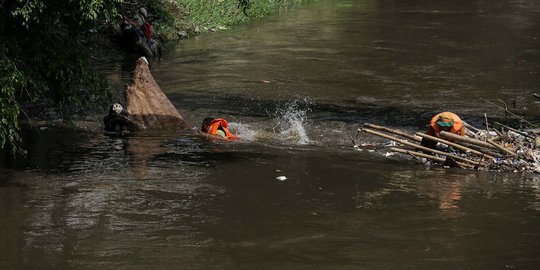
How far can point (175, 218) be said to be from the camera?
9.84 m

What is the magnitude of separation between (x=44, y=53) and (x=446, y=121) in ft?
17.6

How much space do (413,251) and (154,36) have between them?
51.7 ft

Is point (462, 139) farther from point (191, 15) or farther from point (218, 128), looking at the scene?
point (191, 15)

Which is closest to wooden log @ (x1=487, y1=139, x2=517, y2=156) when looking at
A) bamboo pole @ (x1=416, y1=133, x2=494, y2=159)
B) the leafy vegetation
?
bamboo pole @ (x1=416, y1=133, x2=494, y2=159)

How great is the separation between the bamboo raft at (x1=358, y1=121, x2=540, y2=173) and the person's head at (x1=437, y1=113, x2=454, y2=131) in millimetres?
175

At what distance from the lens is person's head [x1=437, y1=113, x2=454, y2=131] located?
12.0 m

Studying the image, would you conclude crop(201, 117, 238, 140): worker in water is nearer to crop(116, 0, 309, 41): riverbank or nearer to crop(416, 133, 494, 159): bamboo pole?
crop(416, 133, 494, 159): bamboo pole

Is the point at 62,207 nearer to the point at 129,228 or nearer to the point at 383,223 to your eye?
the point at 129,228

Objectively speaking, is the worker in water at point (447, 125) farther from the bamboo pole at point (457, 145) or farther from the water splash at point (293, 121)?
the water splash at point (293, 121)

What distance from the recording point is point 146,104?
14602 millimetres

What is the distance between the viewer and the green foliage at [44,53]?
10312 millimetres

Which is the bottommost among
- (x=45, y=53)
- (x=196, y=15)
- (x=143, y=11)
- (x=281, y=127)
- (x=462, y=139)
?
(x=281, y=127)

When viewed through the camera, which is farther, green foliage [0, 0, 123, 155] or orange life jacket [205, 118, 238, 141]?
orange life jacket [205, 118, 238, 141]

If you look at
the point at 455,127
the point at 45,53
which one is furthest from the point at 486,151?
the point at 45,53
